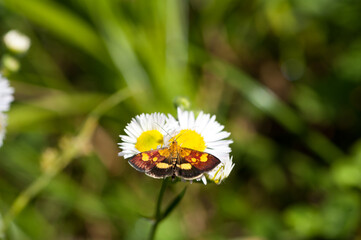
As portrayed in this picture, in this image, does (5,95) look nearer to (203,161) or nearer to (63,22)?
(203,161)

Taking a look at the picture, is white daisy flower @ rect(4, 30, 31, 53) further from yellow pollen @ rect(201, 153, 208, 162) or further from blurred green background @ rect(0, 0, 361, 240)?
yellow pollen @ rect(201, 153, 208, 162)

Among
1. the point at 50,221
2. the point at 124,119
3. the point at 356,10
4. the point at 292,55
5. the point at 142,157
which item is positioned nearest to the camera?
the point at 142,157

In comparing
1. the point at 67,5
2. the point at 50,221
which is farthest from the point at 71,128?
the point at 67,5

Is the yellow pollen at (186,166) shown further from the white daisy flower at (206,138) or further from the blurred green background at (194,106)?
the blurred green background at (194,106)

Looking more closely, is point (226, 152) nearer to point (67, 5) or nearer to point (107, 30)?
point (107, 30)

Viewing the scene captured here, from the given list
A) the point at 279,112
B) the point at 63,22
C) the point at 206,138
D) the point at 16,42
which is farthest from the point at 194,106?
the point at 206,138

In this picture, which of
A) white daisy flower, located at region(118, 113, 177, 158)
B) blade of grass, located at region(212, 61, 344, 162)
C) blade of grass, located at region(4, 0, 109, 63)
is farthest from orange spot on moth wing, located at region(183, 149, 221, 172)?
blade of grass, located at region(4, 0, 109, 63)

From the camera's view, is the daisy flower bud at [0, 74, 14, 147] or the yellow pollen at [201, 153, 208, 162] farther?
the daisy flower bud at [0, 74, 14, 147]

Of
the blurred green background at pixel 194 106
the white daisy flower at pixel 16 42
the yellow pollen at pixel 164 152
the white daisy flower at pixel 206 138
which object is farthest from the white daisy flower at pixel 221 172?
the white daisy flower at pixel 16 42
